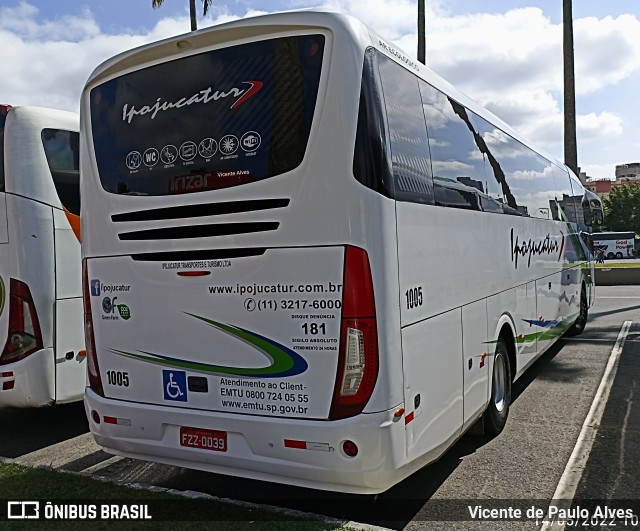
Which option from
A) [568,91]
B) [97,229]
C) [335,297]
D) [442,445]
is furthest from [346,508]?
[568,91]

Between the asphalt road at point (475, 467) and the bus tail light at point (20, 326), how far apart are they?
3.27ft

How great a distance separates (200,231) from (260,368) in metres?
1.03

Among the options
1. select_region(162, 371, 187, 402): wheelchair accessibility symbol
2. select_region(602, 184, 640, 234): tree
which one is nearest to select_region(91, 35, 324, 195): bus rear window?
select_region(162, 371, 187, 402): wheelchair accessibility symbol

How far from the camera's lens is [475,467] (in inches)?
216

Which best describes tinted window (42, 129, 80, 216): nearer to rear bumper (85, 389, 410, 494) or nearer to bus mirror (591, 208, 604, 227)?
rear bumper (85, 389, 410, 494)

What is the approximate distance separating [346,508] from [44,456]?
3122mm

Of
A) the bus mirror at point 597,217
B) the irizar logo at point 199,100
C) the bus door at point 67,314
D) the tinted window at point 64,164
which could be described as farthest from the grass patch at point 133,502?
the bus mirror at point 597,217

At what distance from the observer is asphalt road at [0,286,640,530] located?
15.4 ft

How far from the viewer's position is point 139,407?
4605mm

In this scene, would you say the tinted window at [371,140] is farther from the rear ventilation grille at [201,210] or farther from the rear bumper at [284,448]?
the rear bumper at [284,448]

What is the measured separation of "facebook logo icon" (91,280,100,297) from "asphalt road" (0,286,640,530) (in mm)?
1645

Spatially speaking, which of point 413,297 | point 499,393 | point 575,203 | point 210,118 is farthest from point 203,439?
point 575,203

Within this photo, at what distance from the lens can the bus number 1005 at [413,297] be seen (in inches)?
162

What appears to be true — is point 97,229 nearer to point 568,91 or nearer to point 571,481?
point 571,481
